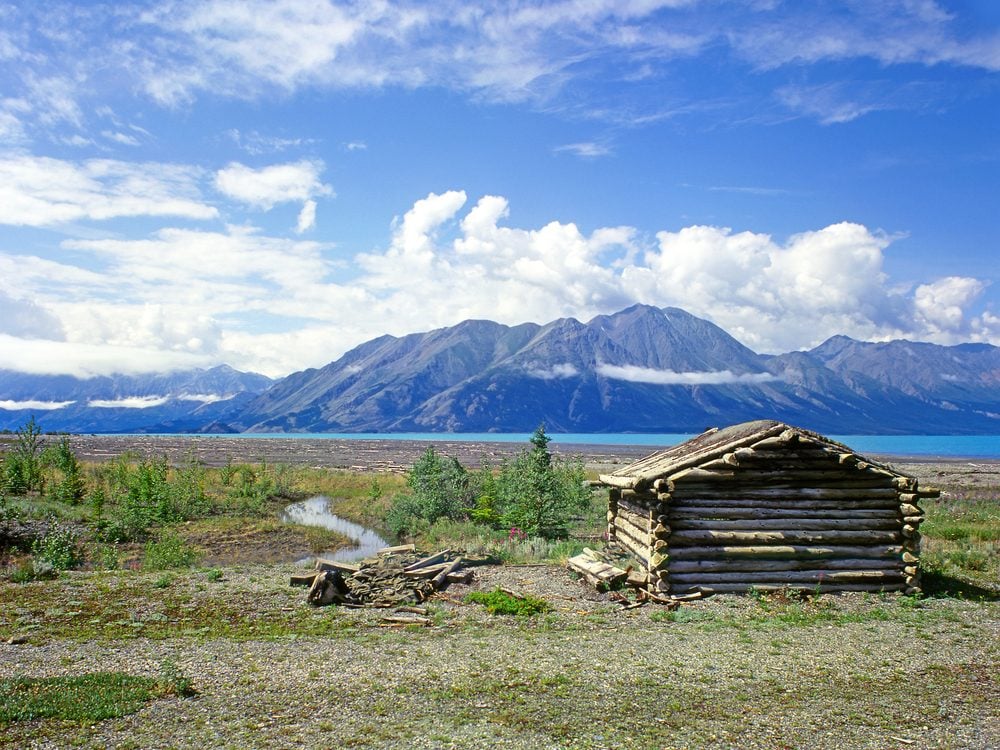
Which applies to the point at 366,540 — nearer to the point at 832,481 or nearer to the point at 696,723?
the point at 832,481

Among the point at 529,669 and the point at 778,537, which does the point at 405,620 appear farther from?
the point at 778,537

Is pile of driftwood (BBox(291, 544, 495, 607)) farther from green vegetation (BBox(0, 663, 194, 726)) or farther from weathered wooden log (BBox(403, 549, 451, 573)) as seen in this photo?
green vegetation (BBox(0, 663, 194, 726))

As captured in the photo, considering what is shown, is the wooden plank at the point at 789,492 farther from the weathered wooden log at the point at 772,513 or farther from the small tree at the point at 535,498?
the small tree at the point at 535,498

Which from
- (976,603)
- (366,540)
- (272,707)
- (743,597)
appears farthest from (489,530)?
(272,707)

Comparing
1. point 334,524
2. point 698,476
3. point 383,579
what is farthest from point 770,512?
point 334,524

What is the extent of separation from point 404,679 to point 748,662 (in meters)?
6.29

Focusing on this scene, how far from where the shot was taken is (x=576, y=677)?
11641mm

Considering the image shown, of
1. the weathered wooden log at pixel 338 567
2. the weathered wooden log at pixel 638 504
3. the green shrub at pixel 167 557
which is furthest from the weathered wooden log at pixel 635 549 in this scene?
the green shrub at pixel 167 557

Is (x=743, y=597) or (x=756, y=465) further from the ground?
(x=756, y=465)

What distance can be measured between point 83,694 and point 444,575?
34.5 feet

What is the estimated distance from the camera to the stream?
31105 mm

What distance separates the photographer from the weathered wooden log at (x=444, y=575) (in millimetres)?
19016

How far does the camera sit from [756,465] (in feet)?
59.2

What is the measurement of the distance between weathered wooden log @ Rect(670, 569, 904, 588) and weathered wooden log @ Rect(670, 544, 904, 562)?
421 millimetres
